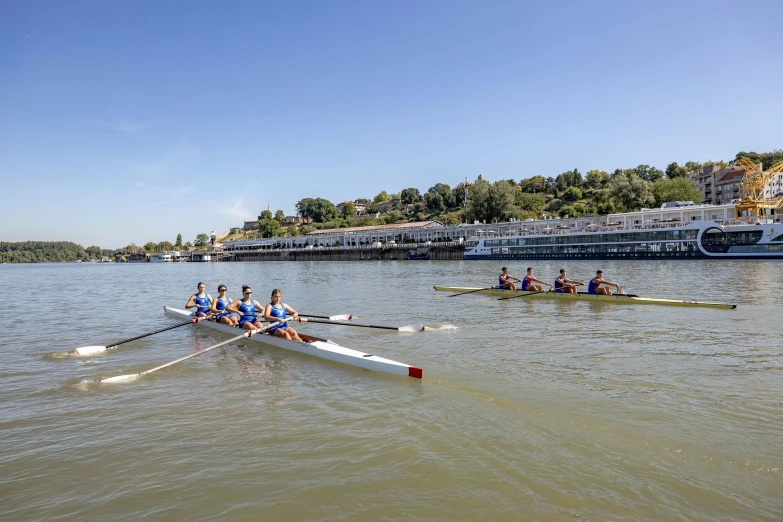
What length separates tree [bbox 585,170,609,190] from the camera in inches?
6033

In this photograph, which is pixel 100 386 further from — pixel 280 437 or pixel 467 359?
pixel 467 359

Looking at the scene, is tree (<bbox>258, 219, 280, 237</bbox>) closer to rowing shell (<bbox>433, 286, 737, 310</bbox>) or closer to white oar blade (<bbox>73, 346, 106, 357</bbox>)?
rowing shell (<bbox>433, 286, 737, 310</bbox>)

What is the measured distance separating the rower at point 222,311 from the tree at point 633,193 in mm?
101702

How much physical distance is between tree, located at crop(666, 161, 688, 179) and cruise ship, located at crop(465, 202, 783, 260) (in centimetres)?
7017

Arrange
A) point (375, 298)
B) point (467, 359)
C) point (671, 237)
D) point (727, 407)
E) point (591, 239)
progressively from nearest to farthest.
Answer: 1. point (727, 407)
2. point (467, 359)
3. point (375, 298)
4. point (671, 237)
5. point (591, 239)

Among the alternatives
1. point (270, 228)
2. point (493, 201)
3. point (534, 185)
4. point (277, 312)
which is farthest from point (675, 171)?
point (277, 312)

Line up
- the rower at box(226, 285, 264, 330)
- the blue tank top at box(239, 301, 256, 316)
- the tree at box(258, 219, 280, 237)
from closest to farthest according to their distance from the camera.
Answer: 1. the rower at box(226, 285, 264, 330)
2. the blue tank top at box(239, 301, 256, 316)
3. the tree at box(258, 219, 280, 237)

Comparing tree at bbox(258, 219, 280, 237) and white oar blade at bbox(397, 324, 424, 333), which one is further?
tree at bbox(258, 219, 280, 237)

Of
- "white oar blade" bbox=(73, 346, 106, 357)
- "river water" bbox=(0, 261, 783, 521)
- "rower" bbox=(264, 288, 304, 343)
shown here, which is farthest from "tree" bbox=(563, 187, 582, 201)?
"white oar blade" bbox=(73, 346, 106, 357)

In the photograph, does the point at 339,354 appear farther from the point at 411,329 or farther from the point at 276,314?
the point at 411,329

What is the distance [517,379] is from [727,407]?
151 inches

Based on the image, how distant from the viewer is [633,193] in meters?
102

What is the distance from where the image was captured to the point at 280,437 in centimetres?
792

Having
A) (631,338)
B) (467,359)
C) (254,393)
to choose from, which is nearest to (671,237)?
(631,338)
